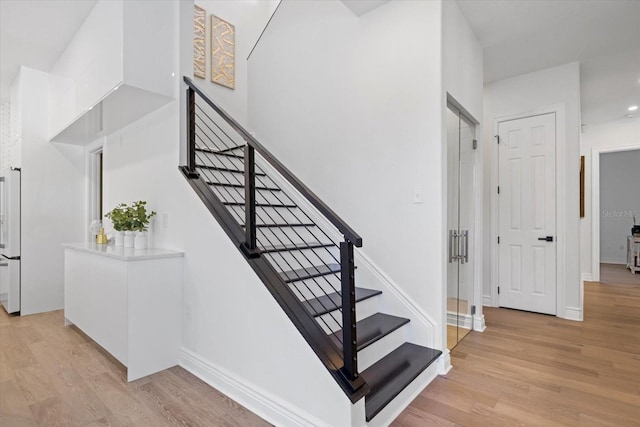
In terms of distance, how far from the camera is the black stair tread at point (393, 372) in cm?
188

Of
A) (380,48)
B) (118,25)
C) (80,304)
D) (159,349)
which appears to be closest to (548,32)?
(380,48)

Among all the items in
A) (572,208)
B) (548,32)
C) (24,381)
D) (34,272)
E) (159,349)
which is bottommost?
(24,381)

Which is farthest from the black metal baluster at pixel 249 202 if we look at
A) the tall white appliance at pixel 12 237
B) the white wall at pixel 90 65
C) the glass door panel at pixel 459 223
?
the tall white appliance at pixel 12 237

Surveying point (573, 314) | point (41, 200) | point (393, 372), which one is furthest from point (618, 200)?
point (41, 200)

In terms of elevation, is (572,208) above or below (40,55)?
below

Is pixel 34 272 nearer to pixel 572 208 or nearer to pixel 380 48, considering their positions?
pixel 380 48

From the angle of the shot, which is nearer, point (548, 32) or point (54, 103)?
point (548, 32)

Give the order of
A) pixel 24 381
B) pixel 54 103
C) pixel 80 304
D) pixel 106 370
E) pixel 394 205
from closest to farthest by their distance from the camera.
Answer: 1. pixel 24 381
2. pixel 106 370
3. pixel 394 205
4. pixel 80 304
5. pixel 54 103

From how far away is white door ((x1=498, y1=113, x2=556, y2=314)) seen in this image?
3986 mm

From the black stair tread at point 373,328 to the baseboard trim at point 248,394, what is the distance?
46 centimetres

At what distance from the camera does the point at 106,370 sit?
258 cm

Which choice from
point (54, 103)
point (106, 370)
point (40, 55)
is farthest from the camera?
point (54, 103)

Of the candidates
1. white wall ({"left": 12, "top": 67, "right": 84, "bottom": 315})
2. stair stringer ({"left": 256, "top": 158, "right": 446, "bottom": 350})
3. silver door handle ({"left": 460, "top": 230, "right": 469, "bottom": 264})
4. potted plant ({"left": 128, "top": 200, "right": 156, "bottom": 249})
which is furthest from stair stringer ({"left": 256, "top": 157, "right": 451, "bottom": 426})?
white wall ({"left": 12, "top": 67, "right": 84, "bottom": 315})

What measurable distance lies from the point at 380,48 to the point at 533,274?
3.20 m
